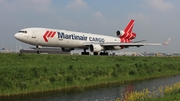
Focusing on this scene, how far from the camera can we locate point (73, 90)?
2606 cm

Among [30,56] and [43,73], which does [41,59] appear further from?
[43,73]

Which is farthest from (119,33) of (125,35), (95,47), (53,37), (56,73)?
(56,73)

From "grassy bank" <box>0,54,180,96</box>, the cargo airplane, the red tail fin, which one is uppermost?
the red tail fin

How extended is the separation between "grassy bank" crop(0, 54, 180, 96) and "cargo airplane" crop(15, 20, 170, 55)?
622cm

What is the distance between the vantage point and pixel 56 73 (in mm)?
26359

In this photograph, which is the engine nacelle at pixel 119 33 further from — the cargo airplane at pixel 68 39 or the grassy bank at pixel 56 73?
the grassy bank at pixel 56 73

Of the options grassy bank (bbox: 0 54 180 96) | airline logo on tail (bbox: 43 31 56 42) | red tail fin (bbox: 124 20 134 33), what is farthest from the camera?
red tail fin (bbox: 124 20 134 33)

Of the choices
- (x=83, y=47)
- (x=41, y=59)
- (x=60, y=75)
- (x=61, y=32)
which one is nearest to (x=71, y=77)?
(x=60, y=75)

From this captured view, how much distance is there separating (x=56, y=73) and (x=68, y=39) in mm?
17654

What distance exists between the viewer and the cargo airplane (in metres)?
38.1

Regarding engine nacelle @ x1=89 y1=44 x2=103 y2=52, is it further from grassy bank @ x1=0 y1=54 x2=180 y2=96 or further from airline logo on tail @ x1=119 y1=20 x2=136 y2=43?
airline logo on tail @ x1=119 y1=20 x2=136 y2=43

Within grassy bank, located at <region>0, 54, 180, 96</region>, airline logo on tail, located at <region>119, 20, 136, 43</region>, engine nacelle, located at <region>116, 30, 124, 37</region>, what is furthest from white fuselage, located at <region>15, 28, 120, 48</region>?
airline logo on tail, located at <region>119, 20, 136, 43</region>

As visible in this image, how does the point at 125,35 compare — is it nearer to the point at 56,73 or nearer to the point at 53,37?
the point at 53,37

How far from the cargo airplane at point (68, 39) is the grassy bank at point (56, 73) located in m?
6.22
